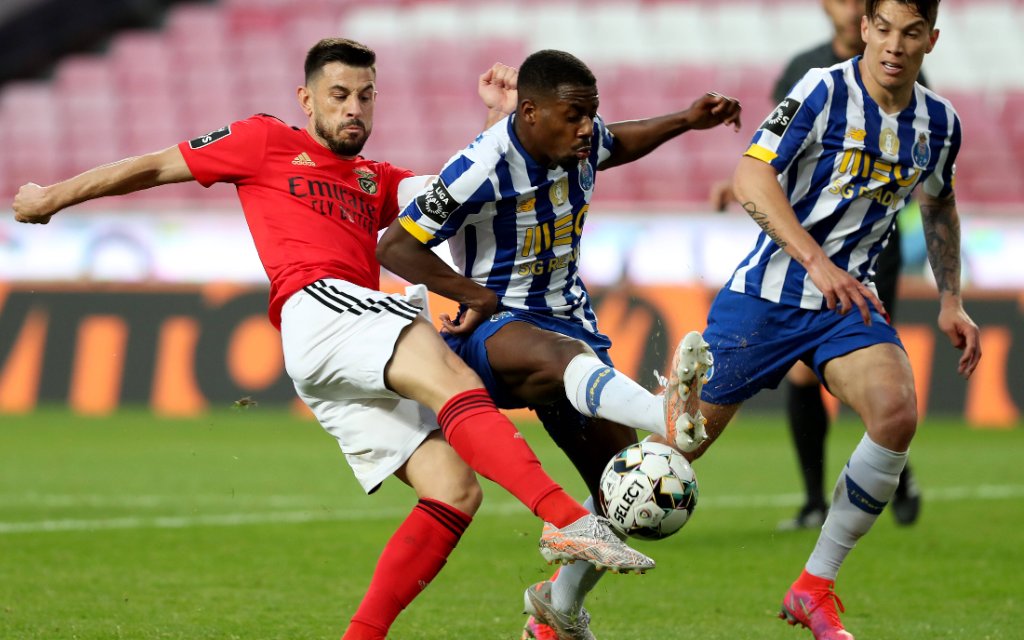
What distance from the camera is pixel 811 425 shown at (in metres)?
7.27

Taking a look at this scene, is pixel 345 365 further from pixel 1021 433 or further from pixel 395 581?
pixel 1021 433

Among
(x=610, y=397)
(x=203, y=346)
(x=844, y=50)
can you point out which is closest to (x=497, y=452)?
(x=610, y=397)

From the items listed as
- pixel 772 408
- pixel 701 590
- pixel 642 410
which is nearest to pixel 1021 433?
pixel 772 408

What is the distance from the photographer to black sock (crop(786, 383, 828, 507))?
23.8 ft

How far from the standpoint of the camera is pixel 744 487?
897 cm

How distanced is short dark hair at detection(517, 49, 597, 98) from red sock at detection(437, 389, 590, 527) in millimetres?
1031

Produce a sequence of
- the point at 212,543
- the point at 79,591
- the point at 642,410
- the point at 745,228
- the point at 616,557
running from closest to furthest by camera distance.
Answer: the point at 616,557
the point at 642,410
the point at 79,591
the point at 212,543
the point at 745,228

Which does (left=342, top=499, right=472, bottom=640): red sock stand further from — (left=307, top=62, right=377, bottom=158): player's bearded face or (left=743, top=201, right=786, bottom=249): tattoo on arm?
(left=743, top=201, right=786, bottom=249): tattoo on arm

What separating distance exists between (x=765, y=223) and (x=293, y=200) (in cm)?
157

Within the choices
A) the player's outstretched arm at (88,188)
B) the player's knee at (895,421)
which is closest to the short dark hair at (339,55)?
the player's outstretched arm at (88,188)

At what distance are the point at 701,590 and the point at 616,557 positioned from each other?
2.10m

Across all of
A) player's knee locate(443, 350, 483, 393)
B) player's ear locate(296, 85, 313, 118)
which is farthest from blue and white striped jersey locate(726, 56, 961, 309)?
player's ear locate(296, 85, 313, 118)

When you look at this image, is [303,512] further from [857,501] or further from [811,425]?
[857,501]

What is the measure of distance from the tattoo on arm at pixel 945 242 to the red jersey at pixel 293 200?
208cm
